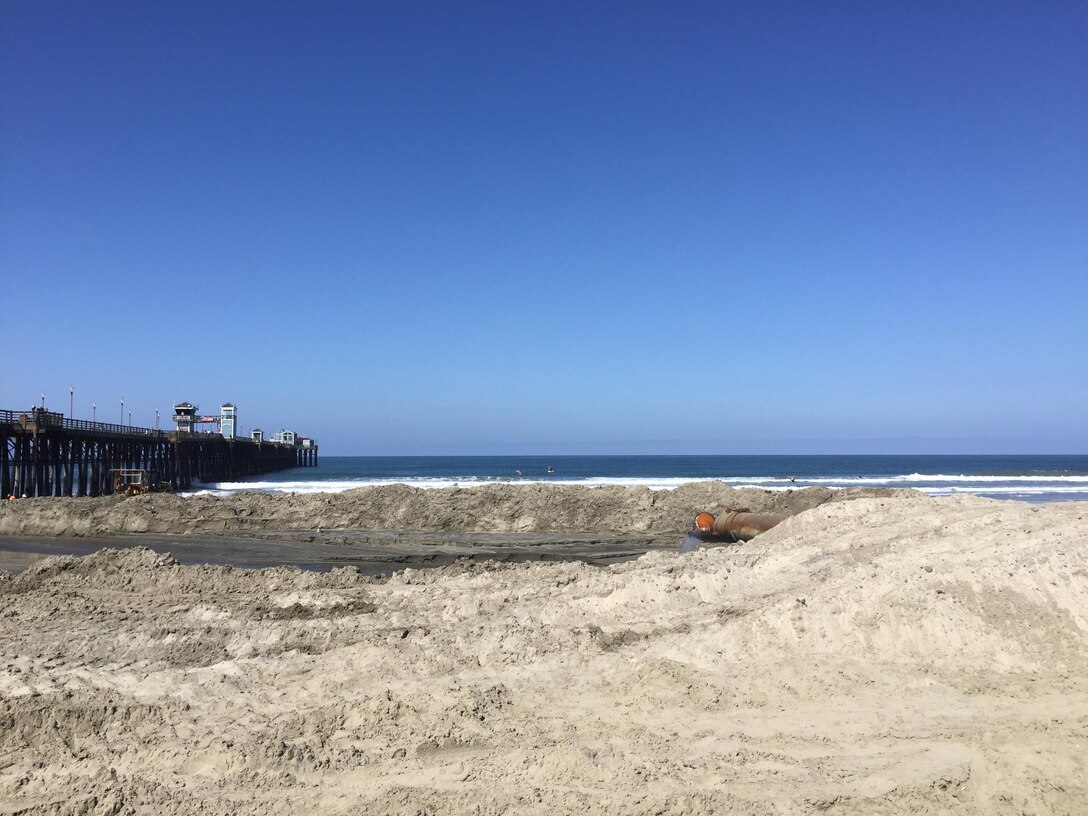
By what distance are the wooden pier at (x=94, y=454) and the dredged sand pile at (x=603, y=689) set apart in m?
23.9

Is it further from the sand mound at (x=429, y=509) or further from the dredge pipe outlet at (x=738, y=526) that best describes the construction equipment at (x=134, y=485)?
the dredge pipe outlet at (x=738, y=526)

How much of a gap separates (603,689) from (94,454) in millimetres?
38783

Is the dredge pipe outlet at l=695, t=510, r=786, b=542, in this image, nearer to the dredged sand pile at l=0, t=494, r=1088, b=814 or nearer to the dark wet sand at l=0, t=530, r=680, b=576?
the dark wet sand at l=0, t=530, r=680, b=576

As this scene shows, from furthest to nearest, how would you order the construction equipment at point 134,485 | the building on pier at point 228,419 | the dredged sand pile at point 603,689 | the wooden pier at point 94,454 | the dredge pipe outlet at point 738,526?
the building on pier at point 228,419 → the construction equipment at point 134,485 → the wooden pier at point 94,454 → the dredge pipe outlet at point 738,526 → the dredged sand pile at point 603,689

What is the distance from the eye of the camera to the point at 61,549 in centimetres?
1947

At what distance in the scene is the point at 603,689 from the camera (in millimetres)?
7215

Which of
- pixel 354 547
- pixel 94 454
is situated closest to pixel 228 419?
pixel 94 454

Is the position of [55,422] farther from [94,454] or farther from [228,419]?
[228,419]

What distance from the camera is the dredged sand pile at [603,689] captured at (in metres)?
5.24

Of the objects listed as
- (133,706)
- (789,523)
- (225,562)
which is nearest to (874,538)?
(789,523)

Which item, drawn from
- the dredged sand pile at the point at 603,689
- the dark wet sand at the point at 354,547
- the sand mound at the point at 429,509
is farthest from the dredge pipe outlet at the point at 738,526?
the sand mound at the point at 429,509

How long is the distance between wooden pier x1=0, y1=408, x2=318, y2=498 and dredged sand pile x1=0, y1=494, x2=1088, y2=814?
78.5ft

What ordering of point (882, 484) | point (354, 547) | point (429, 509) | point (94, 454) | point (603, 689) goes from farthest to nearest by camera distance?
point (882, 484), point (94, 454), point (429, 509), point (354, 547), point (603, 689)

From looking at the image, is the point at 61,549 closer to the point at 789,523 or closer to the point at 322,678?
the point at 322,678
